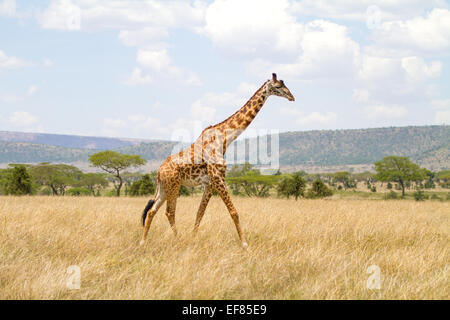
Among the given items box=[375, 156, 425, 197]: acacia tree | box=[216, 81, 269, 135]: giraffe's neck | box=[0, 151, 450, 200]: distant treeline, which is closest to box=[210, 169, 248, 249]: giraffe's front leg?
box=[216, 81, 269, 135]: giraffe's neck

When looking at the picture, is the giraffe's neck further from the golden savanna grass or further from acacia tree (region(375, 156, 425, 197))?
acacia tree (region(375, 156, 425, 197))

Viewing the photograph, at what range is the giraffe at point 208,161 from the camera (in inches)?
302

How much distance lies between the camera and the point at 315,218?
11016 mm

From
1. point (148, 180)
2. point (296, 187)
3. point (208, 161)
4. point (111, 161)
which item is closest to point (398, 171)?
point (296, 187)

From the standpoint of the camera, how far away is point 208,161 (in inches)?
304

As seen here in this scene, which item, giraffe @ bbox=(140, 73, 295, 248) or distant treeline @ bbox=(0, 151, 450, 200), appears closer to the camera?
giraffe @ bbox=(140, 73, 295, 248)

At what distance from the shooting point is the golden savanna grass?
524cm

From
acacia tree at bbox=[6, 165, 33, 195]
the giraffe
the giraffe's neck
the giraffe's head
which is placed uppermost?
the giraffe's head

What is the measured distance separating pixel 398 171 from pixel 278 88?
51068mm

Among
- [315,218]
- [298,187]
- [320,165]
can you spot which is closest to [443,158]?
[320,165]

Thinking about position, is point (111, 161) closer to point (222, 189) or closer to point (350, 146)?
point (222, 189)

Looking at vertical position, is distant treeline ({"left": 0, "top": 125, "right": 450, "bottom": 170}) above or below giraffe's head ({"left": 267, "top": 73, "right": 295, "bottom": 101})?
above
